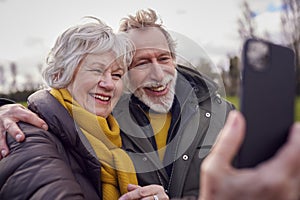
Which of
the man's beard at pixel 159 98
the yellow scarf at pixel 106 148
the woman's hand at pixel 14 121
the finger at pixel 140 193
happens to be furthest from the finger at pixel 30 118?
the man's beard at pixel 159 98

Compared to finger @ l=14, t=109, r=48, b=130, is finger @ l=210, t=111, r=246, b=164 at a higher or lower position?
higher

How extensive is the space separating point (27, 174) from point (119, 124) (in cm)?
57

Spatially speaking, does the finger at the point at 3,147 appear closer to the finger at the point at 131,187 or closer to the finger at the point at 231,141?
the finger at the point at 131,187

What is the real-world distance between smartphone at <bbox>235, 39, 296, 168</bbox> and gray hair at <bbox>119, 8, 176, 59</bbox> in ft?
4.19

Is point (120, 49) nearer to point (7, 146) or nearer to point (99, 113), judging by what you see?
point (99, 113)

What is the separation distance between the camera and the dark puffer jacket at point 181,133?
1.57m

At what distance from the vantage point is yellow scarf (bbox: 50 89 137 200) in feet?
4.71

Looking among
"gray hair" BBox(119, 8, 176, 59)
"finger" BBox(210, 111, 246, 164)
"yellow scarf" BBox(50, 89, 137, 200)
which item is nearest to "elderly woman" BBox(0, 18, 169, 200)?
"yellow scarf" BBox(50, 89, 137, 200)

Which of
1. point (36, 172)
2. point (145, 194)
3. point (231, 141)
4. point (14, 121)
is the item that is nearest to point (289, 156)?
point (231, 141)

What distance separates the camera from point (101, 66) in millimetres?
1589

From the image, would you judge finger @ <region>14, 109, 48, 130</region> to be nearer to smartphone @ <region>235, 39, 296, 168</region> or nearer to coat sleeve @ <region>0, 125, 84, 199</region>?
coat sleeve @ <region>0, 125, 84, 199</region>

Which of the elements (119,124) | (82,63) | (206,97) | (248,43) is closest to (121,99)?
(119,124)

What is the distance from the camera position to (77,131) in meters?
1.38

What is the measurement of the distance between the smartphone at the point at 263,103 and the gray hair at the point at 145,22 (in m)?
1.28
